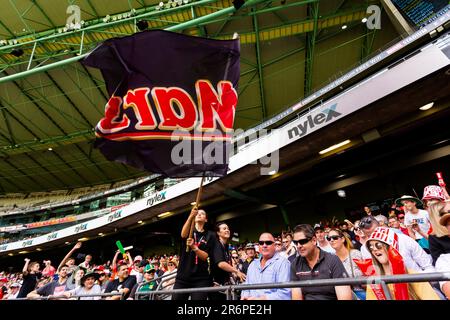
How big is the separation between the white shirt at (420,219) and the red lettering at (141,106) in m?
4.35

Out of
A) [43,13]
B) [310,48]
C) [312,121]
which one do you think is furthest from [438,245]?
[43,13]

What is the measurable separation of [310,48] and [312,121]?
6.30 m

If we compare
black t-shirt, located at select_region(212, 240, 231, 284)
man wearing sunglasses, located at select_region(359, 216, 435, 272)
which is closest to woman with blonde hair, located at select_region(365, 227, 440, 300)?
man wearing sunglasses, located at select_region(359, 216, 435, 272)

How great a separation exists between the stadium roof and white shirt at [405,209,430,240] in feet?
26.9

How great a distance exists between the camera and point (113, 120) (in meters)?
3.18

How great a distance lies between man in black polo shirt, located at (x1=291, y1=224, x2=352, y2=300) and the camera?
6.79 feet

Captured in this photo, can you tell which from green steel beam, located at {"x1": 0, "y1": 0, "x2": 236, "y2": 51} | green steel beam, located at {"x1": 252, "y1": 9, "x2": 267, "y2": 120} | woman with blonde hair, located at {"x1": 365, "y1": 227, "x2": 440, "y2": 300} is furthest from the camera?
green steel beam, located at {"x1": 252, "y1": 9, "x2": 267, "y2": 120}

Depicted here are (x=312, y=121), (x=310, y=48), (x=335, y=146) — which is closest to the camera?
(x=312, y=121)

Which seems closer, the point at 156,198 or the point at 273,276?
the point at 273,276

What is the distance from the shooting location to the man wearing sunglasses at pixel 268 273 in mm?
2354

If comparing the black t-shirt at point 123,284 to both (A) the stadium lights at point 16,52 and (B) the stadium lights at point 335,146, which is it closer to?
(B) the stadium lights at point 335,146

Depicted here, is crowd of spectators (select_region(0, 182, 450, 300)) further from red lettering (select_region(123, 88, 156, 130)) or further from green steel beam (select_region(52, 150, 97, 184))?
green steel beam (select_region(52, 150, 97, 184))

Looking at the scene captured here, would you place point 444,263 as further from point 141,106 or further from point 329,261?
point 141,106

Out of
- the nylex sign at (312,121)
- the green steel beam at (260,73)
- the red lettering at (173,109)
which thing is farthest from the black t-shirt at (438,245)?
the green steel beam at (260,73)
